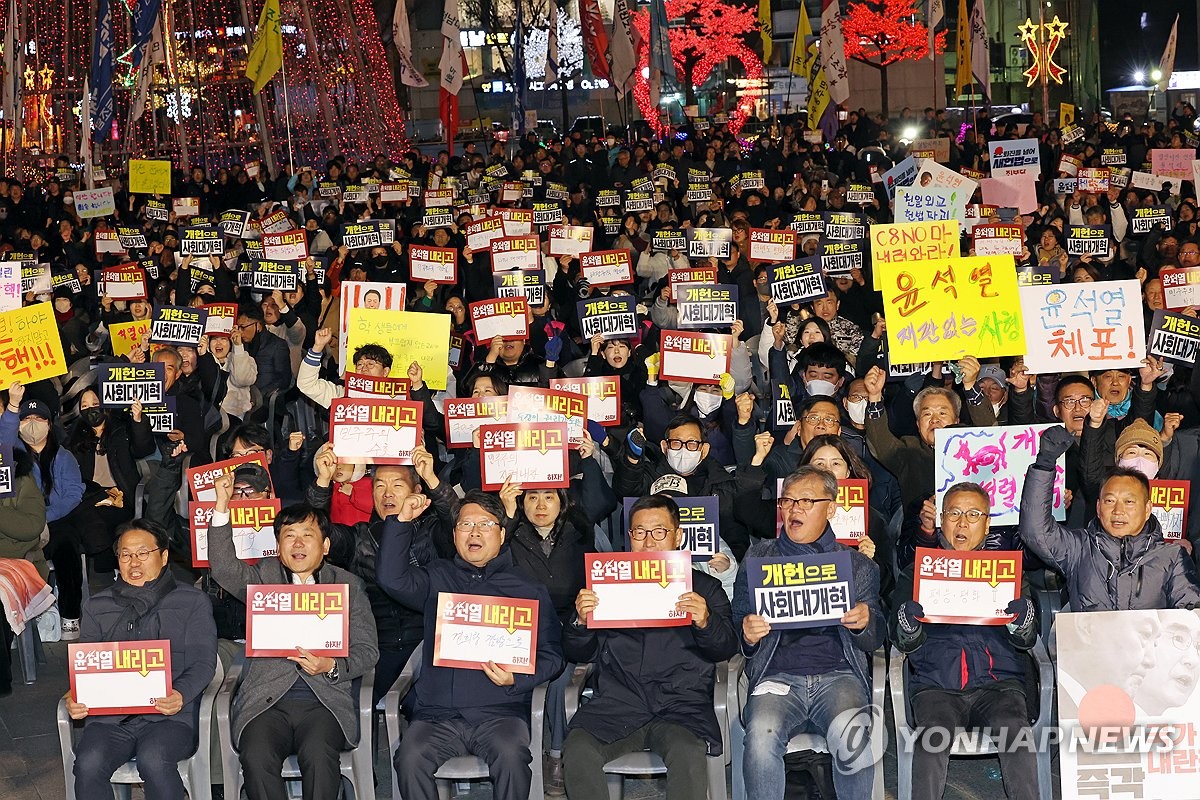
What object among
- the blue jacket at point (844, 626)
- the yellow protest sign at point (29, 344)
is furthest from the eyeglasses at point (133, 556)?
the yellow protest sign at point (29, 344)

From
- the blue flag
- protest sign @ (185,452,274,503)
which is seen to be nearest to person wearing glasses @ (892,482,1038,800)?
protest sign @ (185,452,274,503)

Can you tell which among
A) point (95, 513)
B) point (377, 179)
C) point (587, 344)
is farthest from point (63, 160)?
point (95, 513)

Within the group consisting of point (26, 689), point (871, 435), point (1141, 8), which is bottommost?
point (26, 689)

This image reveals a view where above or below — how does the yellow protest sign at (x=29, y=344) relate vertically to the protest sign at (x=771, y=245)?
below

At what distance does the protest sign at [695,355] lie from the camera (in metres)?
9.43

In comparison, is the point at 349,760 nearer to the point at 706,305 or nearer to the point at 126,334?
the point at 706,305

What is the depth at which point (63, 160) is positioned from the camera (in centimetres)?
2694

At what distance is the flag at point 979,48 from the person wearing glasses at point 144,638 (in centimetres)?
2259

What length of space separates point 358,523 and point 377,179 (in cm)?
1454

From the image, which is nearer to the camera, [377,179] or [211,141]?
[377,179]

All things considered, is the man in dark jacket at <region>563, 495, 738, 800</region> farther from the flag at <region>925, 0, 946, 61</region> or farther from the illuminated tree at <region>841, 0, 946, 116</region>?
the illuminated tree at <region>841, 0, 946, 116</region>

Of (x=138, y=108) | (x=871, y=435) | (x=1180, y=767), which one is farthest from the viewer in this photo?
(x=138, y=108)

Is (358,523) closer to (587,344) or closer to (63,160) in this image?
(587,344)

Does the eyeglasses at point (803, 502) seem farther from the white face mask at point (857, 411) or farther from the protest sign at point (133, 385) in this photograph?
the protest sign at point (133, 385)
